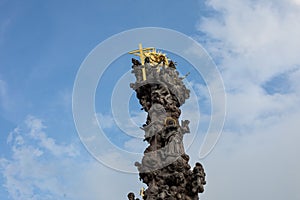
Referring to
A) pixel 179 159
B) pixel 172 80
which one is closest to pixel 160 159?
pixel 179 159

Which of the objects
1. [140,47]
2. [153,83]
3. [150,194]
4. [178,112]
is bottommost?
[150,194]

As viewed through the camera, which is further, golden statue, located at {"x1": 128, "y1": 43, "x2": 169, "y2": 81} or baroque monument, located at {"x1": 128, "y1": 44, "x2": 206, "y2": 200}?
A: golden statue, located at {"x1": 128, "y1": 43, "x2": 169, "y2": 81}

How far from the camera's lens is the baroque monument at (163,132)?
51.7ft

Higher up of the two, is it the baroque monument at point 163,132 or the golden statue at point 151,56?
the golden statue at point 151,56

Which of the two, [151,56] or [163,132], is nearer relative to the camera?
[163,132]

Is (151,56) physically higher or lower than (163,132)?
higher

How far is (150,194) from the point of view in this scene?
51.6 feet

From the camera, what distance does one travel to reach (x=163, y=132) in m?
17.3

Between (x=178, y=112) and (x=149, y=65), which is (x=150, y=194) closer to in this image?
(x=178, y=112)

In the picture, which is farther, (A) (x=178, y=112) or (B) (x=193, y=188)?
(A) (x=178, y=112)

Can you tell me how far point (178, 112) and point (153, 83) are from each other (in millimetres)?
1585

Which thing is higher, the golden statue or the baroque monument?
the golden statue

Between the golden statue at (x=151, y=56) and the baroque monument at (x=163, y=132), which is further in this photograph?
the golden statue at (x=151, y=56)

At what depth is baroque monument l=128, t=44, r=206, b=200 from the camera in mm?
15763
